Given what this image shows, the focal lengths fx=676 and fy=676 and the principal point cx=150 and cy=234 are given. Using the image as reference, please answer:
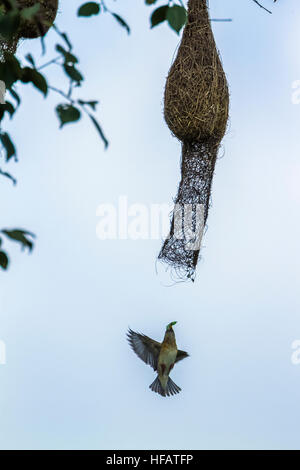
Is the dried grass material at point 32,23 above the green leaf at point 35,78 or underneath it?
above

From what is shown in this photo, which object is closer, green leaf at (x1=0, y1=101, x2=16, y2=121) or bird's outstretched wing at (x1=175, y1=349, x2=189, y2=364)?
green leaf at (x1=0, y1=101, x2=16, y2=121)

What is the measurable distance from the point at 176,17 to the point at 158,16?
0.02 m

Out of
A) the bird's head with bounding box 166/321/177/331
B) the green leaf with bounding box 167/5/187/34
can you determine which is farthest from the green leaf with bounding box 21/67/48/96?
the bird's head with bounding box 166/321/177/331

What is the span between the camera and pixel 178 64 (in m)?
1.54

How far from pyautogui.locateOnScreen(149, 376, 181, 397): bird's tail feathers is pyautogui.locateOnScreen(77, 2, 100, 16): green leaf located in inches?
57.8

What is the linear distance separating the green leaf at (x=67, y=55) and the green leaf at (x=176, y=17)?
8 cm

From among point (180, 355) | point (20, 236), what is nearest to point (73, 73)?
point (20, 236)

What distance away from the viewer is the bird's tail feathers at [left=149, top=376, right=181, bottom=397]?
72.4 inches

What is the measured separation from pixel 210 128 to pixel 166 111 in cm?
11

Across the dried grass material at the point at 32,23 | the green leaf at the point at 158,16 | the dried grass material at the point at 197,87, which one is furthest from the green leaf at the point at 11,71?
the dried grass material at the point at 197,87

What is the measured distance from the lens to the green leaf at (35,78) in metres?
0.51

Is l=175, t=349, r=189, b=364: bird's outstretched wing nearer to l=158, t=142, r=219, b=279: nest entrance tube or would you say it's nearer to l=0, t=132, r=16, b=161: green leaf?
l=158, t=142, r=219, b=279: nest entrance tube

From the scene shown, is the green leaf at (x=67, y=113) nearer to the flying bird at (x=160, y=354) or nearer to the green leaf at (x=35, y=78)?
the green leaf at (x=35, y=78)

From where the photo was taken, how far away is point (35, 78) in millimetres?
512
